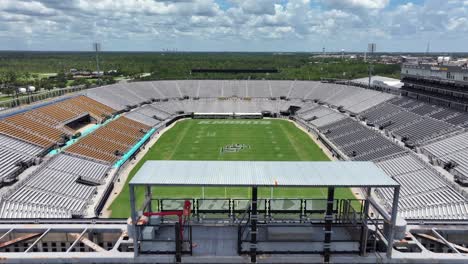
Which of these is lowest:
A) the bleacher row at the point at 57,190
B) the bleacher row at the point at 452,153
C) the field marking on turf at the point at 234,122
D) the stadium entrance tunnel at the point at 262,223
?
the field marking on turf at the point at 234,122

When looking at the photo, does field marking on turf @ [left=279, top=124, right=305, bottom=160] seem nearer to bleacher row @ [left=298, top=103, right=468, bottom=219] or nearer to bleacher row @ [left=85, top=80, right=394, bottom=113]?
bleacher row @ [left=298, top=103, right=468, bottom=219]

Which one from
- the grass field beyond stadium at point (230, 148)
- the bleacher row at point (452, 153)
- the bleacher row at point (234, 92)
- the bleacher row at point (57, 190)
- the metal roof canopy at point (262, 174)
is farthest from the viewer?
the bleacher row at point (234, 92)

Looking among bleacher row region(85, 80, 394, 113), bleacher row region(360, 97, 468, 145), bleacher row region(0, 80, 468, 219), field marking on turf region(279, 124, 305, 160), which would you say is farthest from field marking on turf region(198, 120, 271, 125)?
bleacher row region(360, 97, 468, 145)

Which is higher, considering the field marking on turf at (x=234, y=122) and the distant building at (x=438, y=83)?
the distant building at (x=438, y=83)

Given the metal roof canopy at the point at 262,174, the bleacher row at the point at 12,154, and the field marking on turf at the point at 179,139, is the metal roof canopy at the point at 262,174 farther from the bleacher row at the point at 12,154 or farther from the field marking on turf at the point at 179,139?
the field marking on turf at the point at 179,139

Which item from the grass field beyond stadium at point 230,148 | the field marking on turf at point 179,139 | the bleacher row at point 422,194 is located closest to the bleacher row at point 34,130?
the grass field beyond stadium at point 230,148

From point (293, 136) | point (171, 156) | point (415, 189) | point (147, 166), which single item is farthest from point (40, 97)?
point (415, 189)
